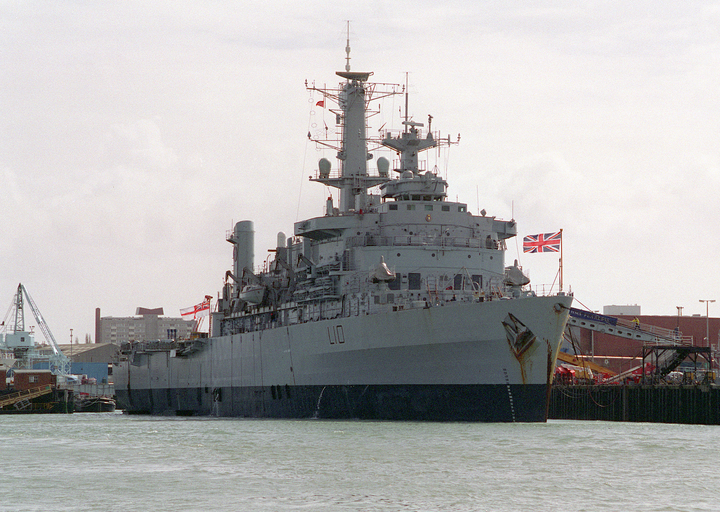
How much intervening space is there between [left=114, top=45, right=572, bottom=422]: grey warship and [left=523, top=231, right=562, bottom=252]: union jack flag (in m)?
1.17

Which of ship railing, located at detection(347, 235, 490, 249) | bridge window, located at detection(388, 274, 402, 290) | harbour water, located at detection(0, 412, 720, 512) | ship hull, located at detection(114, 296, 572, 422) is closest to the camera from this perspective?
harbour water, located at detection(0, 412, 720, 512)

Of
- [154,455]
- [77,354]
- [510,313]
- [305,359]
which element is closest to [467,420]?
[510,313]

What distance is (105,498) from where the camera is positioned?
23266 mm

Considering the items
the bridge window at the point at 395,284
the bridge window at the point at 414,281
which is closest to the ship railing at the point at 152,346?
the bridge window at the point at 395,284

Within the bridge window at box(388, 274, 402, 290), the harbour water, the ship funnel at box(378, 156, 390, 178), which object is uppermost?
the ship funnel at box(378, 156, 390, 178)

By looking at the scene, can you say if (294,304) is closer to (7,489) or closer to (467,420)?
(467,420)

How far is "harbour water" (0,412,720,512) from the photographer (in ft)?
74.4

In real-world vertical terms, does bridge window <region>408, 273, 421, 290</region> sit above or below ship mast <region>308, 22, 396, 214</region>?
below

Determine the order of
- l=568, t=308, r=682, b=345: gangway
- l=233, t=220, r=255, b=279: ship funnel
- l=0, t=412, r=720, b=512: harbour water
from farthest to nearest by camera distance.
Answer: l=233, t=220, r=255, b=279: ship funnel
l=568, t=308, r=682, b=345: gangway
l=0, t=412, r=720, b=512: harbour water

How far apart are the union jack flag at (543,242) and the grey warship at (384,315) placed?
1167 millimetres

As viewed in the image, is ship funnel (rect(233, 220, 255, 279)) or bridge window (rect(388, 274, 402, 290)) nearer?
bridge window (rect(388, 274, 402, 290))

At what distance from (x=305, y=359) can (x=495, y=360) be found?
10.9m

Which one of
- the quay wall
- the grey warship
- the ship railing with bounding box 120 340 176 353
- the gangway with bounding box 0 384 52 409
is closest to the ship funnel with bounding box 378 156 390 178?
the grey warship

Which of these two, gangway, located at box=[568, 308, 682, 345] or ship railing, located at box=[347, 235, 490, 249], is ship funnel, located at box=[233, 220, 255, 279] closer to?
ship railing, located at box=[347, 235, 490, 249]
